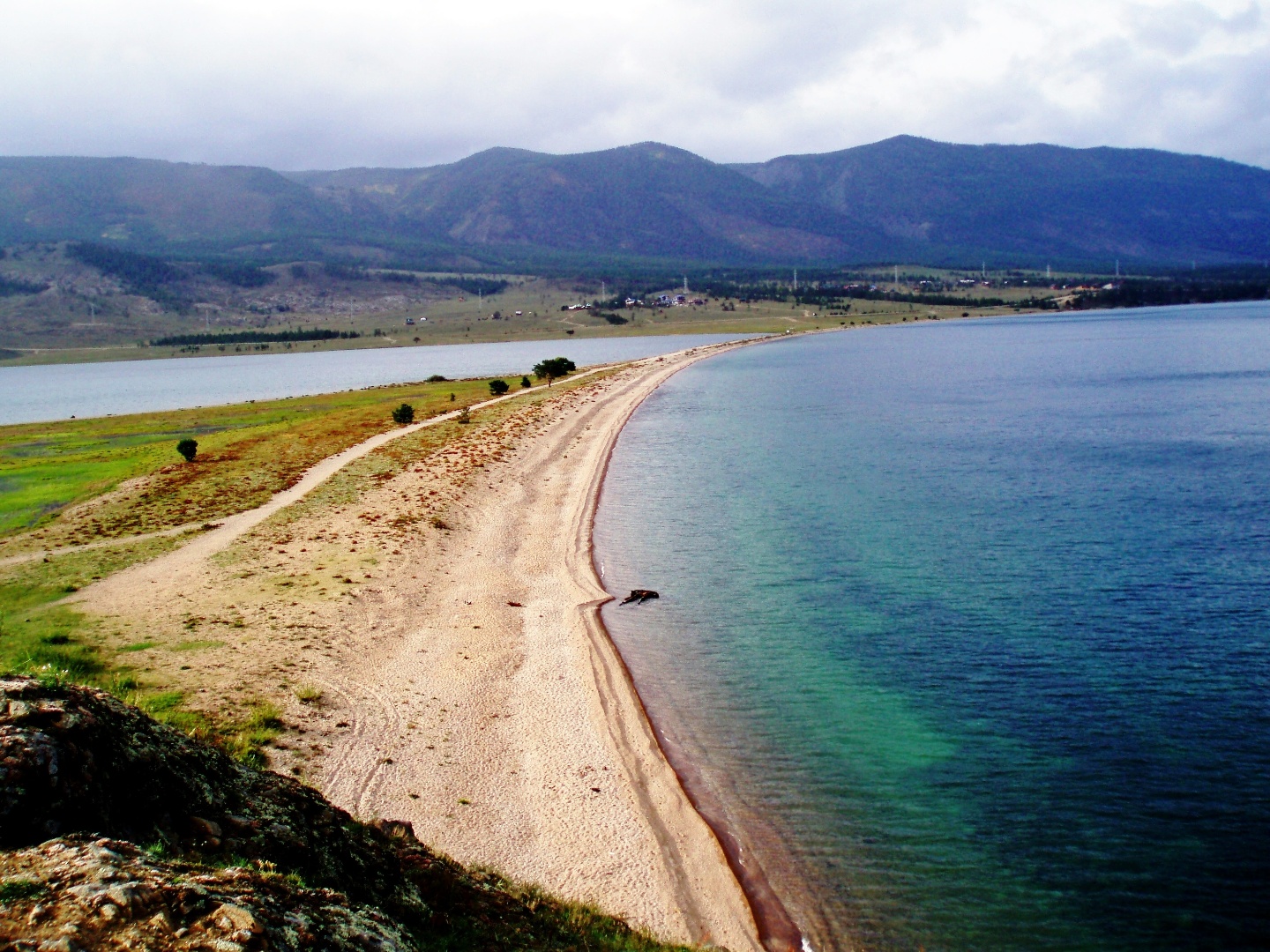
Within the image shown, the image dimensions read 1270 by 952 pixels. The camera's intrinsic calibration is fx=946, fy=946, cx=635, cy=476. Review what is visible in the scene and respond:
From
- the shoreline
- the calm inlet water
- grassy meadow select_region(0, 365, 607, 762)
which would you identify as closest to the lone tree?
grassy meadow select_region(0, 365, 607, 762)

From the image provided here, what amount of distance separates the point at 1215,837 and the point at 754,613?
36.4ft

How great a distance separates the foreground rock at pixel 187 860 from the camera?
15.8ft

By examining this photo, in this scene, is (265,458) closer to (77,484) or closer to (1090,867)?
(77,484)

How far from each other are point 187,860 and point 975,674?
15.3 metres

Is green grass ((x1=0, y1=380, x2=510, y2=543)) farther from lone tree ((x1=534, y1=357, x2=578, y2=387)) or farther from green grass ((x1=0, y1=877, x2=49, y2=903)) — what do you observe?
green grass ((x1=0, y1=877, x2=49, y2=903))

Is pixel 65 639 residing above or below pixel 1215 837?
above

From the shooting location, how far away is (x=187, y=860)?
20.2 feet

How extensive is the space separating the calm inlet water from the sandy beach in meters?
1.17

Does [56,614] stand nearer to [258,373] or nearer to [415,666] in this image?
[415,666]

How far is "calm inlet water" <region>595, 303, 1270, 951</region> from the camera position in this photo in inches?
452

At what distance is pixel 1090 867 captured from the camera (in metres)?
11.8

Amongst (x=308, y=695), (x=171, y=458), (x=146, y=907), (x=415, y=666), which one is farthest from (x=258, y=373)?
(x=146, y=907)

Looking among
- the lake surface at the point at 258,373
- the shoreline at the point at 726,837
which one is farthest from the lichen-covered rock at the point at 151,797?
the lake surface at the point at 258,373

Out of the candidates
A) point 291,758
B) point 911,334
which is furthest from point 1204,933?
point 911,334
